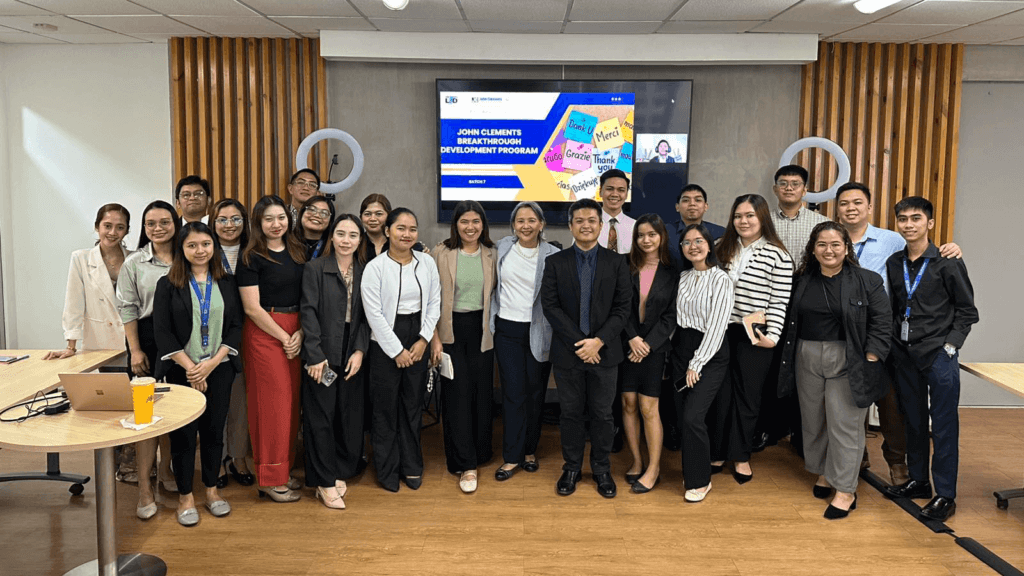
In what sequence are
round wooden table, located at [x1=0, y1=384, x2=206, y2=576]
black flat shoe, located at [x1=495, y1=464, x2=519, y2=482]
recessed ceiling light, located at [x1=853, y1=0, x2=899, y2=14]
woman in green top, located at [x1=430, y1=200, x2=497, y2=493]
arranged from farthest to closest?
recessed ceiling light, located at [x1=853, y1=0, x2=899, y2=14] → black flat shoe, located at [x1=495, y1=464, x2=519, y2=482] → woman in green top, located at [x1=430, y1=200, x2=497, y2=493] → round wooden table, located at [x1=0, y1=384, x2=206, y2=576]

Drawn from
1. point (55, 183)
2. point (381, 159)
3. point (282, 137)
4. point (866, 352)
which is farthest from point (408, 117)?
point (866, 352)

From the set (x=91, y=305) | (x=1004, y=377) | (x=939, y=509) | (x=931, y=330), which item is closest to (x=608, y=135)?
(x=931, y=330)

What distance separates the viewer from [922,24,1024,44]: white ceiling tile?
505cm

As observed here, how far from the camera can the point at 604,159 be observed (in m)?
5.70

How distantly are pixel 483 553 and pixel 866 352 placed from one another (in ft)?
7.36

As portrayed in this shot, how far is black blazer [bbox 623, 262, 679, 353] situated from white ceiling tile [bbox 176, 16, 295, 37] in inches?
131

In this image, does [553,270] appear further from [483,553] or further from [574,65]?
[574,65]

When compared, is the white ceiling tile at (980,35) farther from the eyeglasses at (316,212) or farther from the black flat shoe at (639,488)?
the eyeglasses at (316,212)

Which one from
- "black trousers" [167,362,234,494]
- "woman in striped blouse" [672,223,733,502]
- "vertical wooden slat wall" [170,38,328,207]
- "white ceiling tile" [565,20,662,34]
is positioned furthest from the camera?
"vertical wooden slat wall" [170,38,328,207]

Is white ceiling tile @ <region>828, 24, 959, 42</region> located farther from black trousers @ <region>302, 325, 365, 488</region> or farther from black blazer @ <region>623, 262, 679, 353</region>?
black trousers @ <region>302, 325, 365, 488</region>

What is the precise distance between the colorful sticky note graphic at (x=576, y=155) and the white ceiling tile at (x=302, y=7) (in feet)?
6.30

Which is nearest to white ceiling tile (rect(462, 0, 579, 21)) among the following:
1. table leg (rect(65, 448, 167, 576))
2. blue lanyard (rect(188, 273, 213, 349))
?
blue lanyard (rect(188, 273, 213, 349))

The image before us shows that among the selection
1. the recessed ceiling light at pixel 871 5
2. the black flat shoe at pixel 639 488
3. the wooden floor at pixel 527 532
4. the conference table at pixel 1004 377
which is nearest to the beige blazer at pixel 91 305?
the wooden floor at pixel 527 532

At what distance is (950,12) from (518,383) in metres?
3.76
